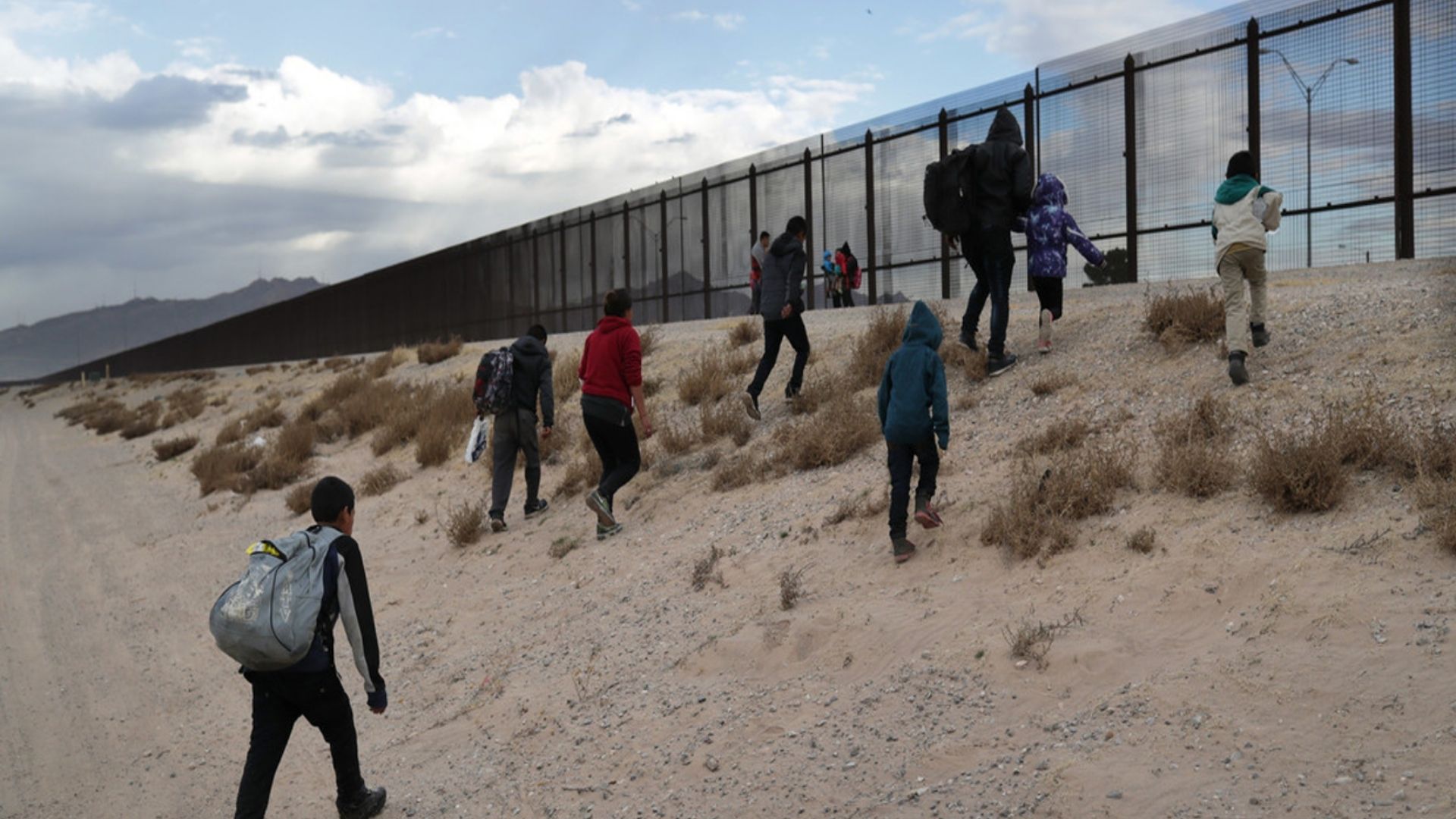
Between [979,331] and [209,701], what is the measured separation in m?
8.24

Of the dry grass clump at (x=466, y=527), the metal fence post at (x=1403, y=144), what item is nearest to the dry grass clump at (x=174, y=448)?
the dry grass clump at (x=466, y=527)

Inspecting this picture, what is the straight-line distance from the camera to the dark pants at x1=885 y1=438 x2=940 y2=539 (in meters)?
6.98

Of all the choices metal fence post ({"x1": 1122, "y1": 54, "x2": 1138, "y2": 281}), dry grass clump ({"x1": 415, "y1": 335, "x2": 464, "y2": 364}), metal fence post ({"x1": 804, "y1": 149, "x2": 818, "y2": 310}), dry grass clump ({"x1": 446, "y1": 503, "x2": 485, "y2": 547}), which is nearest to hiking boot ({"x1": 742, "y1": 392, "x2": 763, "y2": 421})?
dry grass clump ({"x1": 446, "y1": 503, "x2": 485, "y2": 547})

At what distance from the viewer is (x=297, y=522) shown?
13.7m

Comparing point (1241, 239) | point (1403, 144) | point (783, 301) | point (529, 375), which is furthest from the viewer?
point (1403, 144)

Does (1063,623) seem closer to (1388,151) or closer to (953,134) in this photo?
(1388,151)

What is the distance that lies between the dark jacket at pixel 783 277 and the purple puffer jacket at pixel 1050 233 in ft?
6.70

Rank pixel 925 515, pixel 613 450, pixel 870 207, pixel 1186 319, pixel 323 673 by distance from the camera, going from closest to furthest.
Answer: pixel 323 673 < pixel 925 515 < pixel 613 450 < pixel 1186 319 < pixel 870 207

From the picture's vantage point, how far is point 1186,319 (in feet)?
31.6

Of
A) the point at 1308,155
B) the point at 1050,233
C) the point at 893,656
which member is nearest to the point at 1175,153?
the point at 1308,155

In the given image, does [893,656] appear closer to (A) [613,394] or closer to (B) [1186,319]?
(A) [613,394]

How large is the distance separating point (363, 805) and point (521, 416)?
5504 millimetres

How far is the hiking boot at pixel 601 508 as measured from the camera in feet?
30.7

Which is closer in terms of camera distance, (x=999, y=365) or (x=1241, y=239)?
(x=1241, y=239)
